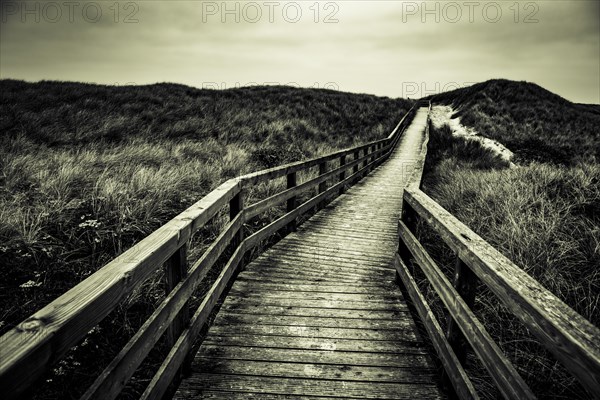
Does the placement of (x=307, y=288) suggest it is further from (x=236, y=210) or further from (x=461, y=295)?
(x=461, y=295)

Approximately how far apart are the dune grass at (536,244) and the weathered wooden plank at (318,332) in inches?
20.0

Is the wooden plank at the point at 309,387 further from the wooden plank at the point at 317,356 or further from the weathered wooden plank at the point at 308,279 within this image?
the weathered wooden plank at the point at 308,279

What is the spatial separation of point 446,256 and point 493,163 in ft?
31.7

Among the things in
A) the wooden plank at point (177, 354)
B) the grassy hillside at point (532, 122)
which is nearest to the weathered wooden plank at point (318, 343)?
the wooden plank at point (177, 354)

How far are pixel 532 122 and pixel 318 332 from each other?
26770 mm

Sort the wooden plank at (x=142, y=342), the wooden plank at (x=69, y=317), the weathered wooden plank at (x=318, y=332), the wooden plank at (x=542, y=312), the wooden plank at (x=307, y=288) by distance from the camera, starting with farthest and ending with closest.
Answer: the wooden plank at (x=307, y=288)
the weathered wooden plank at (x=318, y=332)
the wooden plank at (x=142, y=342)
the wooden plank at (x=542, y=312)
the wooden plank at (x=69, y=317)

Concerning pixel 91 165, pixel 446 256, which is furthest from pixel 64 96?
pixel 446 256

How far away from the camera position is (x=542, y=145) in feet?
49.0

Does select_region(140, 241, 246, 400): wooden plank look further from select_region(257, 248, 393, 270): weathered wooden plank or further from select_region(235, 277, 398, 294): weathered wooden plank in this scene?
select_region(257, 248, 393, 270): weathered wooden plank

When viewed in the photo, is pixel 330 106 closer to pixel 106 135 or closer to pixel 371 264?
pixel 106 135

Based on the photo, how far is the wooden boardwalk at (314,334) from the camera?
238 centimetres

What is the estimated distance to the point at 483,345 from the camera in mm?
1815

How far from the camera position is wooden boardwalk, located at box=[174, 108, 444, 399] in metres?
2.38

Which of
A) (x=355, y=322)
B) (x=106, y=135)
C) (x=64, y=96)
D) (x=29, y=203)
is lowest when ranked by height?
(x=355, y=322)
